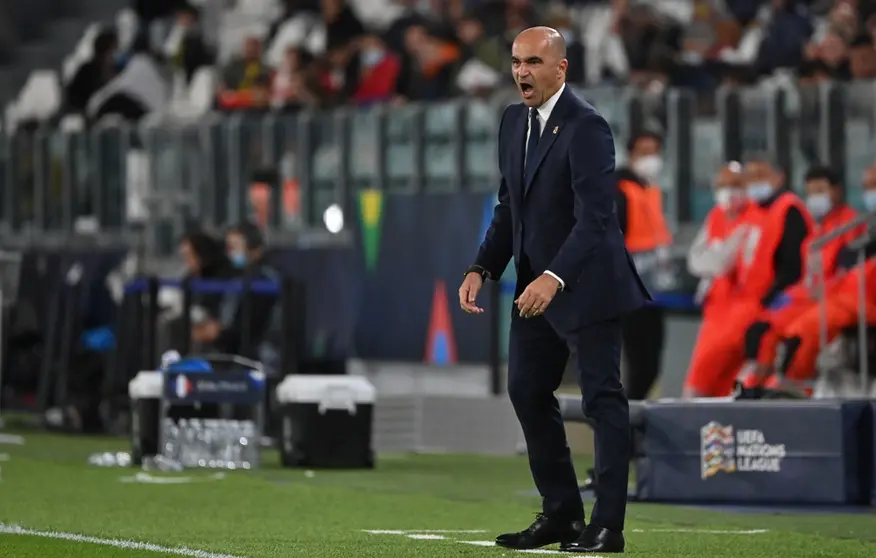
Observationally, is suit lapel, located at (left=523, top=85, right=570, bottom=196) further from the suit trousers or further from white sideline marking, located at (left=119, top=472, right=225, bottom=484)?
white sideline marking, located at (left=119, top=472, right=225, bottom=484)

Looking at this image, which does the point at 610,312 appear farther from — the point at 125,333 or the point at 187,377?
the point at 125,333

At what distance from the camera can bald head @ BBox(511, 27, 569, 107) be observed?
749cm

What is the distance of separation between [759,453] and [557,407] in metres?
3.31

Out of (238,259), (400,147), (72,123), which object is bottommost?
(238,259)

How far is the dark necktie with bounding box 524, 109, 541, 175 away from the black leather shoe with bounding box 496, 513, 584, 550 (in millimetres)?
1294

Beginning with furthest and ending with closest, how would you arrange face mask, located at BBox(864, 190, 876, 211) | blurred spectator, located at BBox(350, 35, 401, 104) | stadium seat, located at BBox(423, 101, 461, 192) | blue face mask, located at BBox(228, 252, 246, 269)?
blurred spectator, located at BBox(350, 35, 401, 104)
stadium seat, located at BBox(423, 101, 461, 192)
blue face mask, located at BBox(228, 252, 246, 269)
face mask, located at BBox(864, 190, 876, 211)

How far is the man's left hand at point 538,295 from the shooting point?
7359 millimetres

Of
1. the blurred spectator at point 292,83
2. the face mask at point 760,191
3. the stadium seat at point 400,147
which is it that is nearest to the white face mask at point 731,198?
the face mask at point 760,191

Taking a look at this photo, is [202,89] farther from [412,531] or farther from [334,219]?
[412,531]

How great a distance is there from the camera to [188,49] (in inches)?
953

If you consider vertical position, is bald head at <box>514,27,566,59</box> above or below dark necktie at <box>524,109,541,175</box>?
above

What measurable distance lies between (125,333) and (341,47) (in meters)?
6.02

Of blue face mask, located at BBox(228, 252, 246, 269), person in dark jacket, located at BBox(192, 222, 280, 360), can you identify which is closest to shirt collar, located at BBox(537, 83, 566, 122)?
person in dark jacket, located at BBox(192, 222, 280, 360)

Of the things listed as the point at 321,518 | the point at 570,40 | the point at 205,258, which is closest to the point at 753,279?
the point at 205,258
